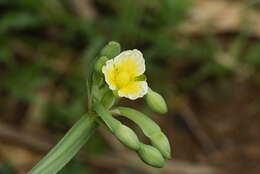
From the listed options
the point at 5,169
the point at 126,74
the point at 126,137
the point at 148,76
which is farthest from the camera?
the point at 148,76

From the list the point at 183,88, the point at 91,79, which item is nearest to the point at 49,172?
the point at 91,79

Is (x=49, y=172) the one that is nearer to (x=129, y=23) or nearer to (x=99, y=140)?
(x=99, y=140)

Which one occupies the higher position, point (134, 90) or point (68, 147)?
point (134, 90)

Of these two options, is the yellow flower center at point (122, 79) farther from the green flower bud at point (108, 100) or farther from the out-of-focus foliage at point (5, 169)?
the out-of-focus foliage at point (5, 169)

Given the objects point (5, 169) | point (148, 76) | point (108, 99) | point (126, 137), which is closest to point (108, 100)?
point (108, 99)

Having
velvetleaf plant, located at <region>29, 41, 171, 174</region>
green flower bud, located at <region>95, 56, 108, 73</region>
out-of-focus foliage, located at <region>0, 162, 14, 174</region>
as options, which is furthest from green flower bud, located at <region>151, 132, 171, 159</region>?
out-of-focus foliage, located at <region>0, 162, 14, 174</region>

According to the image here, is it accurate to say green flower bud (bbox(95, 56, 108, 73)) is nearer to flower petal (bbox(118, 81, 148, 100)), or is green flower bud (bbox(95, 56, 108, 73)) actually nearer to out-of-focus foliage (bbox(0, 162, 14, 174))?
flower petal (bbox(118, 81, 148, 100))

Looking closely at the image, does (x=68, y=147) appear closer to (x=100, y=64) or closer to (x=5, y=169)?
(x=100, y=64)
